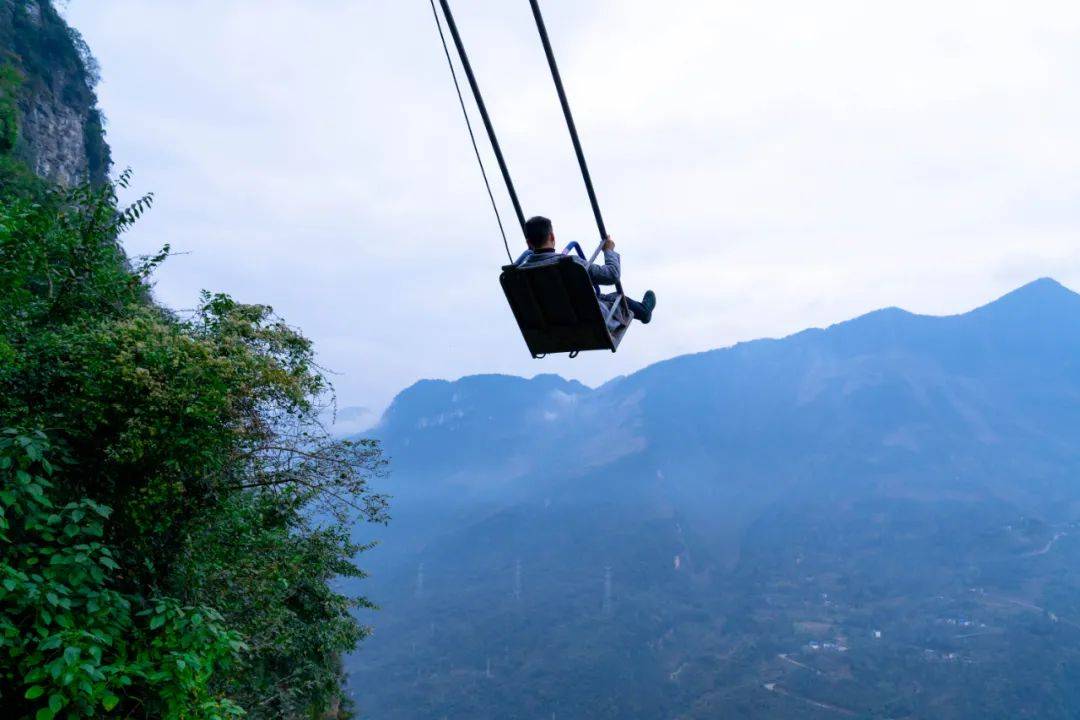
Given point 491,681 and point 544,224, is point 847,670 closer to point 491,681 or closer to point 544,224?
point 491,681

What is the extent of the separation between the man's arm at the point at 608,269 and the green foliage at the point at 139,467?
3.62 m

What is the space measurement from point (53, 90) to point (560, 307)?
57993 mm

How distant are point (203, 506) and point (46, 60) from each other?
58606 millimetres

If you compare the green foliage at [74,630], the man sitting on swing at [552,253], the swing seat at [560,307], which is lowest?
the green foliage at [74,630]

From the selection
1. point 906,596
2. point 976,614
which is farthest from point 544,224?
point 906,596

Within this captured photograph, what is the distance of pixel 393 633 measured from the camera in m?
191

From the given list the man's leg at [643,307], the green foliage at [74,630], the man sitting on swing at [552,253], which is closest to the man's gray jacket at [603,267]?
the man sitting on swing at [552,253]

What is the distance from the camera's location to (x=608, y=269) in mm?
7148

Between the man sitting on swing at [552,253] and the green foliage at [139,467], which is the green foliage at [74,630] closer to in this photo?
the green foliage at [139,467]

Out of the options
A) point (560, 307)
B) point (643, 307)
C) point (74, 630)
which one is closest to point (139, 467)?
point (74, 630)

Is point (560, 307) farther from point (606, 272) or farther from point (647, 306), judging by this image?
point (647, 306)

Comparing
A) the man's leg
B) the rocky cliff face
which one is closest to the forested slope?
the man's leg

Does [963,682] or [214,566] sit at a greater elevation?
[214,566]

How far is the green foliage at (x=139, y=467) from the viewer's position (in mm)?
5148
